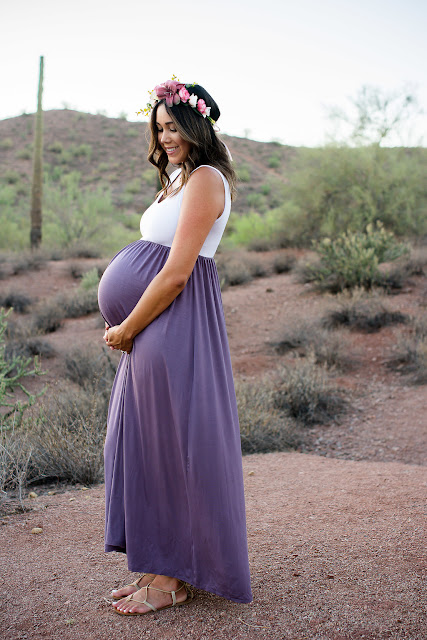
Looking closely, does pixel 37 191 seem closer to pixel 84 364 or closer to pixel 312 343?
pixel 84 364

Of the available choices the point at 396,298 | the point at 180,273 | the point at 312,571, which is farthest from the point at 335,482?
the point at 396,298

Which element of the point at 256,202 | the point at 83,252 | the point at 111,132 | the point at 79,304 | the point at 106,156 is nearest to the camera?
the point at 79,304

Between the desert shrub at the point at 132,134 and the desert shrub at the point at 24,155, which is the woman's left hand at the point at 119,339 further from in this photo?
the desert shrub at the point at 132,134

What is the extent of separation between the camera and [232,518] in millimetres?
2387

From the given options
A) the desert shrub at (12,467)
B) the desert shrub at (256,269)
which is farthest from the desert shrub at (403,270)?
the desert shrub at (12,467)

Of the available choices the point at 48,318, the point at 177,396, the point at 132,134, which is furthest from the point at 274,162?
the point at 177,396

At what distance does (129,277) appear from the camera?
8.20 feet

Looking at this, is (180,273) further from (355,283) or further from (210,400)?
(355,283)

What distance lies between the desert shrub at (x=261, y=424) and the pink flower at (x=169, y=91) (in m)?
3.92

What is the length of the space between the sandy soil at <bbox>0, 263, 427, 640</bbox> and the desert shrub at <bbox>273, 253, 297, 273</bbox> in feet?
30.9

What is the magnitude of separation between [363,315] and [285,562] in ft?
25.9

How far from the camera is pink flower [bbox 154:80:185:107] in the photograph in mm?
2461

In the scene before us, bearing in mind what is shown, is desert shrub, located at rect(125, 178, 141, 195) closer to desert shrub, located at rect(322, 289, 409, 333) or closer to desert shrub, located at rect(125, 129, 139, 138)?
desert shrub, located at rect(125, 129, 139, 138)

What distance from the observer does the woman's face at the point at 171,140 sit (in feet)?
8.15
